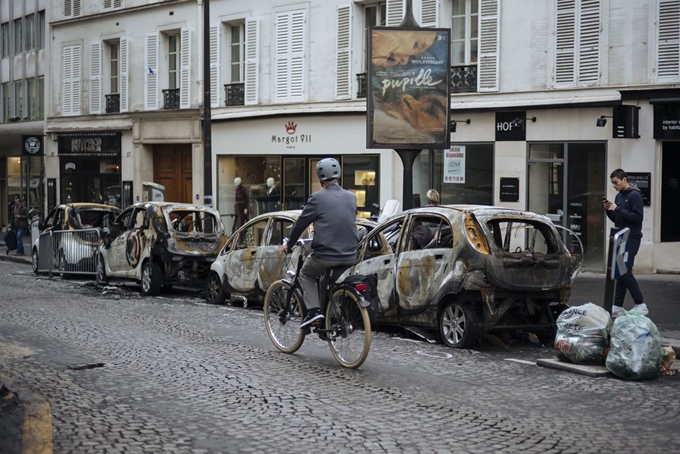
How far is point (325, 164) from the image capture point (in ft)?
32.3

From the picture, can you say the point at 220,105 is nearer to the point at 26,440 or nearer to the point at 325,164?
the point at 325,164

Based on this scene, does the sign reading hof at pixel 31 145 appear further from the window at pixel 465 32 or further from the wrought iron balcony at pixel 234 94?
the window at pixel 465 32

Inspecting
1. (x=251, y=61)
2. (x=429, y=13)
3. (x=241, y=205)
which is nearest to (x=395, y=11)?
(x=429, y=13)

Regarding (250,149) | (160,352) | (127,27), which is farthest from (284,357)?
(127,27)

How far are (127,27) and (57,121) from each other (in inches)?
224

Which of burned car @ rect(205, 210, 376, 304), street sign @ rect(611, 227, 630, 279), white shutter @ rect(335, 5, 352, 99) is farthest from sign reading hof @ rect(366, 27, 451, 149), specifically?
white shutter @ rect(335, 5, 352, 99)

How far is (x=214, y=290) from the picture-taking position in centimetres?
1678

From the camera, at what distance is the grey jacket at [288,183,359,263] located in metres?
9.71

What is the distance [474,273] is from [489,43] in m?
12.5

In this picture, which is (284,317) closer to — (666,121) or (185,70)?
(666,121)

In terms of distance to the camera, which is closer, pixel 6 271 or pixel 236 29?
pixel 6 271

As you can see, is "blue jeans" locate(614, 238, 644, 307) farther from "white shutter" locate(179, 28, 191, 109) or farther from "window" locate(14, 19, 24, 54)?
"window" locate(14, 19, 24, 54)

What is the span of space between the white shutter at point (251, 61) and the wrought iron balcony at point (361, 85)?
394cm

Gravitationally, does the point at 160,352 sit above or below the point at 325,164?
below
